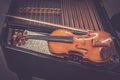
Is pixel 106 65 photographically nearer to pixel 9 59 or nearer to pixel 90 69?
pixel 90 69

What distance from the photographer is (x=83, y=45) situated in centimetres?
204

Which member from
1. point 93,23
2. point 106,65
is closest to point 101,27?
point 93,23

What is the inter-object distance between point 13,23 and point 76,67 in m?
0.81

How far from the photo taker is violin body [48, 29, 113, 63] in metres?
2.01

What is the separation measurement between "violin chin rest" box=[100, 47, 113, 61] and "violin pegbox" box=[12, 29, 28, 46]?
31.5 inches

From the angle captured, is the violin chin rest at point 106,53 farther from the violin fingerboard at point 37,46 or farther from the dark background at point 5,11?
the dark background at point 5,11

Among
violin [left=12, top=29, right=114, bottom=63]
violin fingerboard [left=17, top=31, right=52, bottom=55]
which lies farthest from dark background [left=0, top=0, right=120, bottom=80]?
violin [left=12, top=29, right=114, bottom=63]

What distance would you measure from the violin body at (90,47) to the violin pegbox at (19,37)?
309 mm

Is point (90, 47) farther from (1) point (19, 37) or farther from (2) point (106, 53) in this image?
(1) point (19, 37)

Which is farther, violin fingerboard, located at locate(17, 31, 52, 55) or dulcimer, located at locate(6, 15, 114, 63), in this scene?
violin fingerboard, located at locate(17, 31, 52, 55)

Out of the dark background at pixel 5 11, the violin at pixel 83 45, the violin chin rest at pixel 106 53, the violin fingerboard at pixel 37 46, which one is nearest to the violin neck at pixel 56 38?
the violin at pixel 83 45

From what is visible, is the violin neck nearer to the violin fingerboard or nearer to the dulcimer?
the dulcimer

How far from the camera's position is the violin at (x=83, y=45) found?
2014mm

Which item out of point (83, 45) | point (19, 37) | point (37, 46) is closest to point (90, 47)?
point (83, 45)
